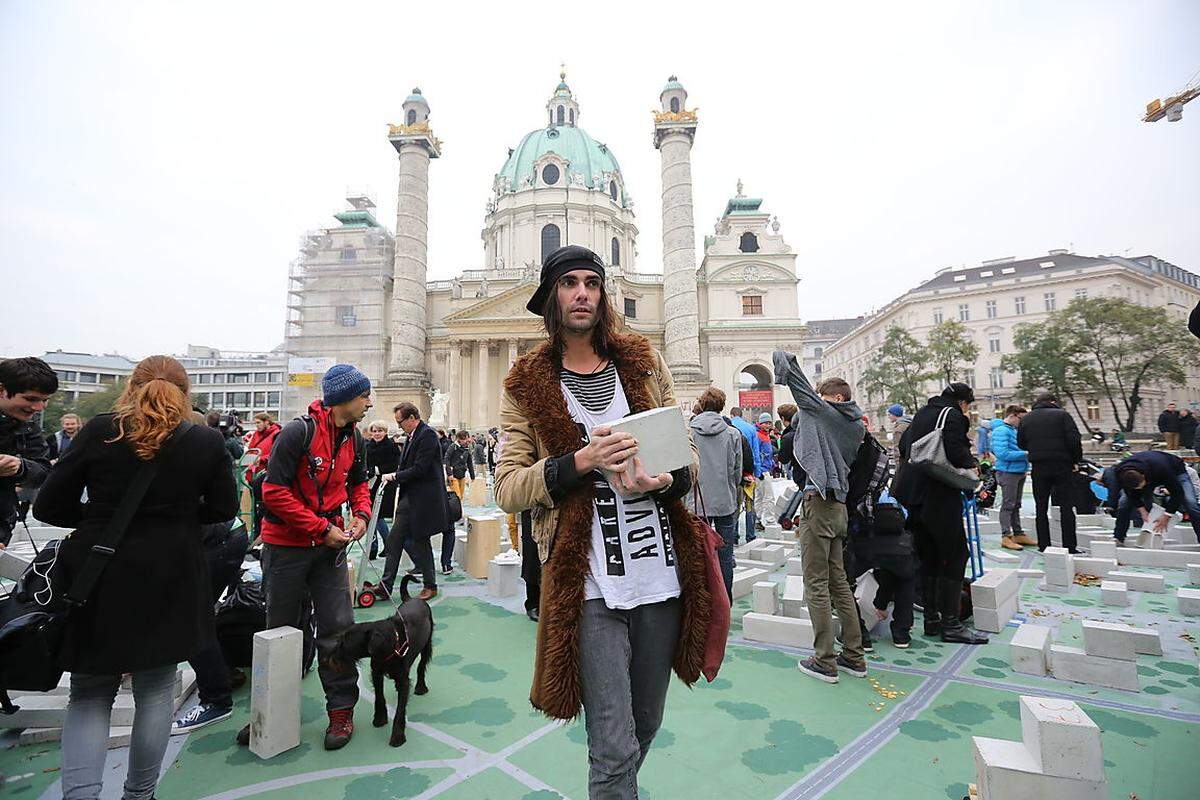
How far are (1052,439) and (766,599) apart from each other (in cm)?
478

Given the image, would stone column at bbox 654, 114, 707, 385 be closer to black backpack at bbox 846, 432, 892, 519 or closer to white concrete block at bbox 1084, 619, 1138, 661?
black backpack at bbox 846, 432, 892, 519

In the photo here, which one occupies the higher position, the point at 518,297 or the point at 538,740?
the point at 518,297

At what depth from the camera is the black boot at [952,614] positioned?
13.6 ft

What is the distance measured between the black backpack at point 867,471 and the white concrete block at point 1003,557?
166 inches

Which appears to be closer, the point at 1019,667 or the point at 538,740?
the point at 538,740

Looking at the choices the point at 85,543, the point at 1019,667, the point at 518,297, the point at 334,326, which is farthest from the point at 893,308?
the point at 85,543

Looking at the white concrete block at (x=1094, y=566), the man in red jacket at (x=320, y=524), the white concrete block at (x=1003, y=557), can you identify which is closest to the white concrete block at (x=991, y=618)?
the white concrete block at (x=1094, y=566)

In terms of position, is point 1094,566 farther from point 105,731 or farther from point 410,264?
point 410,264

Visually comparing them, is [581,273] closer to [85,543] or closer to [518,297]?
[85,543]

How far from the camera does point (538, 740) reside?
281cm

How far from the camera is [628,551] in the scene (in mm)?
1574

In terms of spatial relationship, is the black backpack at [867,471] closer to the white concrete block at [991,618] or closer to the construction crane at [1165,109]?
the white concrete block at [991,618]

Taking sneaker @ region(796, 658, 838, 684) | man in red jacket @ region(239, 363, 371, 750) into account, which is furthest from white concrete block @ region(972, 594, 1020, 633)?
man in red jacket @ region(239, 363, 371, 750)

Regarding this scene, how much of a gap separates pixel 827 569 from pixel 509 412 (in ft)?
9.15
